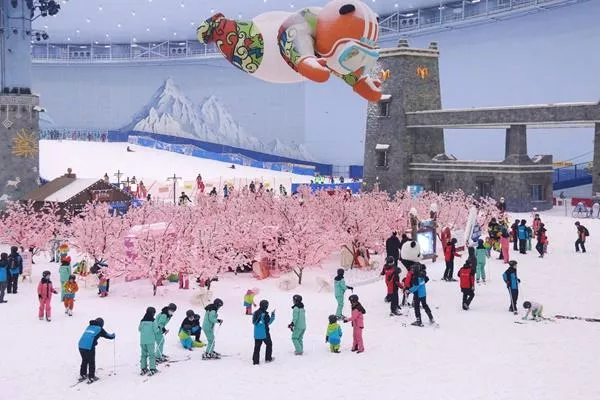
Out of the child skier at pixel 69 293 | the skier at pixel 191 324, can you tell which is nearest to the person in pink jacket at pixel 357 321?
the skier at pixel 191 324

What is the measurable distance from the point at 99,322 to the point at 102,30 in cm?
5622

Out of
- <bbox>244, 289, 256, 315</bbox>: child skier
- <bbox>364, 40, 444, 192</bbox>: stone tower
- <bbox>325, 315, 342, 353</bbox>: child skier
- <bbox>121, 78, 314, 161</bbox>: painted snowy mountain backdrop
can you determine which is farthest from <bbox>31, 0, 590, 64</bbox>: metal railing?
<bbox>325, 315, 342, 353</bbox>: child skier

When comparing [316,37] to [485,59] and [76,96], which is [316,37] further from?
[76,96]

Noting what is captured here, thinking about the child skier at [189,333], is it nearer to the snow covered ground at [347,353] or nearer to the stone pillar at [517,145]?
the snow covered ground at [347,353]

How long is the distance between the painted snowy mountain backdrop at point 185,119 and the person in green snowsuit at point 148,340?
5346 cm

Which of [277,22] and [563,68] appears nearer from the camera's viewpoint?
[277,22]

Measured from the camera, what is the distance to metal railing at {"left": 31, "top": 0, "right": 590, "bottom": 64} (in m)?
42.3

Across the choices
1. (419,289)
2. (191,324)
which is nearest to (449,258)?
(419,289)

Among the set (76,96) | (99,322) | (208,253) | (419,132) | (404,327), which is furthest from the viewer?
(76,96)

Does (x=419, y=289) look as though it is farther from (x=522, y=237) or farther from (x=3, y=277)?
(x=3, y=277)

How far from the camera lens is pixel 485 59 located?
46.1 m

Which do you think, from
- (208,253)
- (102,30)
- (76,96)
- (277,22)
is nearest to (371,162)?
(208,253)

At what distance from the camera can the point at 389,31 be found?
51.5 m

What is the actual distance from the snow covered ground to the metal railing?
1179 inches
